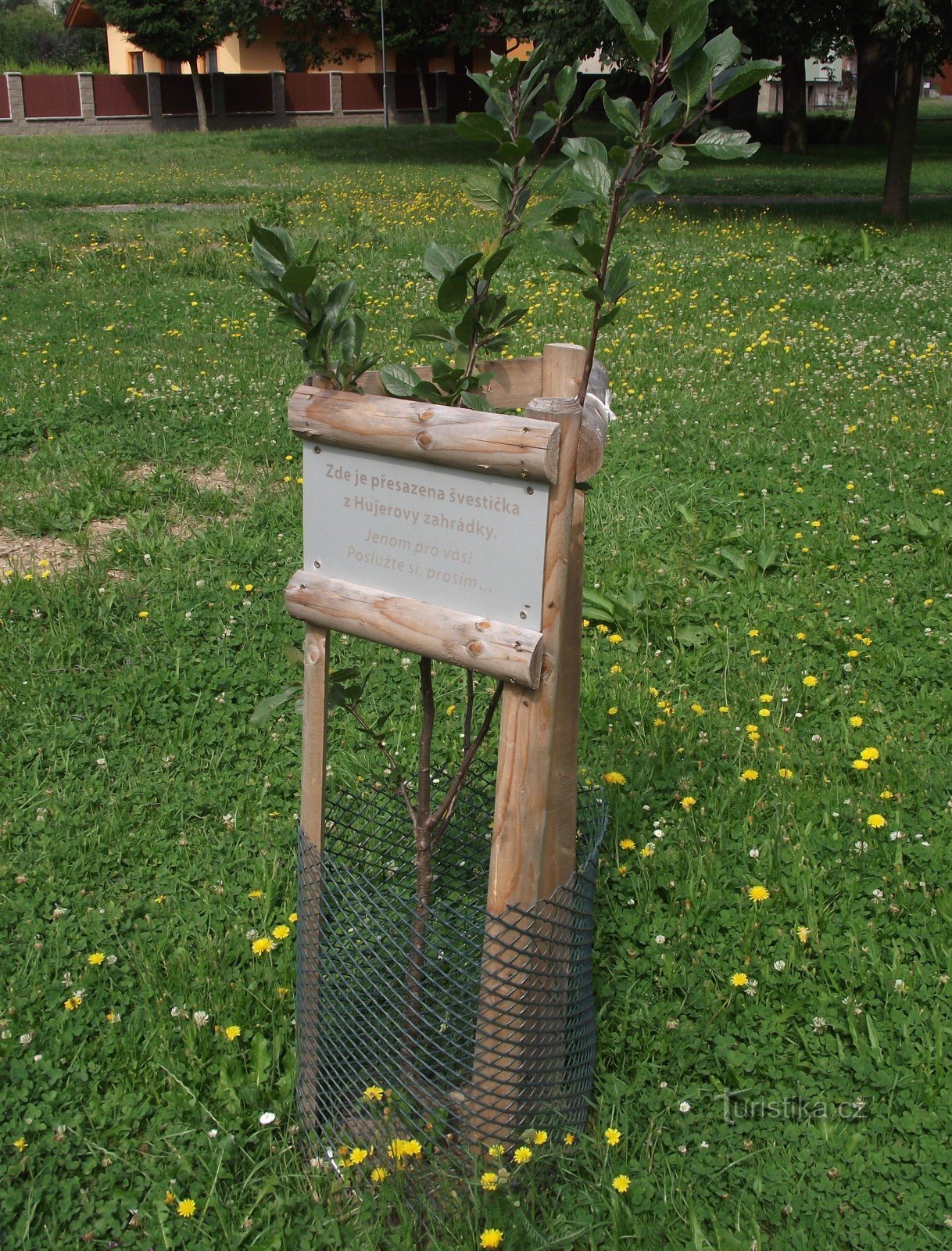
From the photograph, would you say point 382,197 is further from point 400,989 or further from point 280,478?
point 400,989

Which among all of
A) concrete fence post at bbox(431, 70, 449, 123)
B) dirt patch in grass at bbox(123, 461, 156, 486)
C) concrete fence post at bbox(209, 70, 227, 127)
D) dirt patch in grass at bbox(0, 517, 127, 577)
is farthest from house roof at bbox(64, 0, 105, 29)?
dirt patch in grass at bbox(0, 517, 127, 577)

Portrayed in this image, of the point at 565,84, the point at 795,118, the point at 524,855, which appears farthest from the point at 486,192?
the point at 795,118

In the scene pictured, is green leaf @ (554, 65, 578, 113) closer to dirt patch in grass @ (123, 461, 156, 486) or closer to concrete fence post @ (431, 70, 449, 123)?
dirt patch in grass @ (123, 461, 156, 486)

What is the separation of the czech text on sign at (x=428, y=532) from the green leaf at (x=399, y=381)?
0.17 m

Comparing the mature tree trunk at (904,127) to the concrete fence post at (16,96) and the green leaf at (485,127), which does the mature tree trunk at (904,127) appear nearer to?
the green leaf at (485,127)

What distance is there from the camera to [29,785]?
3756mm

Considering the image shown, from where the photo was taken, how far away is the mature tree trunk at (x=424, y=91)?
38.1 m

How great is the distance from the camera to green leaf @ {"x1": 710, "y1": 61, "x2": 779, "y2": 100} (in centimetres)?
192

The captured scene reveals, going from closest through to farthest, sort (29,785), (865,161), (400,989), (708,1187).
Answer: (708,1187) < (400,989) < (29,785) < (865,161)

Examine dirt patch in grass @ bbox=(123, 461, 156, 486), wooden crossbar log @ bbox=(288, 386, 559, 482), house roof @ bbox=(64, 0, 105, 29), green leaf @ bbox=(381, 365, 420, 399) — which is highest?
house roof @ bbox=(64, 0, 105, 29)

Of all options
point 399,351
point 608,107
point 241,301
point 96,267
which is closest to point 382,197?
point 96,267

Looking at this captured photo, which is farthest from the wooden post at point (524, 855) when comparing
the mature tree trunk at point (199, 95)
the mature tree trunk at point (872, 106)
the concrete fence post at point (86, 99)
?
the concrete fence post at point (86, 99)

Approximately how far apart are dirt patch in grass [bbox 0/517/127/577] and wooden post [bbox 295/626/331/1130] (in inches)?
116

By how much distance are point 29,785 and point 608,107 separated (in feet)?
9.08
